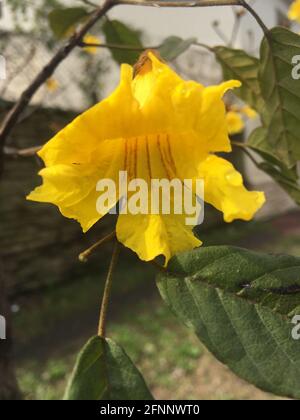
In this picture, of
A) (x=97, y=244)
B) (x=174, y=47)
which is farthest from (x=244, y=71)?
(x=97, y=244)

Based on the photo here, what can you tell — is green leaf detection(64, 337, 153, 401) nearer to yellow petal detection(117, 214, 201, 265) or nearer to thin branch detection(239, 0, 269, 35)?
yellow petal detection(117, 214, 201, 265)

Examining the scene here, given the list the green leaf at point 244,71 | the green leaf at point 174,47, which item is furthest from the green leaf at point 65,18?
the green leaf at point 244,71

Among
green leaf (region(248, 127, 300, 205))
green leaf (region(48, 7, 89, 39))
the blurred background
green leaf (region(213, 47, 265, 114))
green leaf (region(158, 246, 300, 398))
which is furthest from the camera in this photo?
the blurred background

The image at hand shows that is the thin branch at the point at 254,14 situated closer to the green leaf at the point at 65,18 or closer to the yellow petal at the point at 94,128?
the yellow petal at the point at 94,128

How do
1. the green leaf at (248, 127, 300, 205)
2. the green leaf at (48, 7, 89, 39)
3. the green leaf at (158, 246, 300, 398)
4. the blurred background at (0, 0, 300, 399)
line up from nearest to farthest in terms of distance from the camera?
the green leaf at (158, 246, 300, 398) < the green leaf at (248, 127, 300, 205) < the green leaf at (48, 7, 89, 39) < the blurred background at (0, 0, 300, 399)

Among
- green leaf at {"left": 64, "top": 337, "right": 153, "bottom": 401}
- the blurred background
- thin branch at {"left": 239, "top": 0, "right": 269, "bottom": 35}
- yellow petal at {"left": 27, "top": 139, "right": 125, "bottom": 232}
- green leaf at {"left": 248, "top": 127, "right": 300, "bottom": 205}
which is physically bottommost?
the blurred background

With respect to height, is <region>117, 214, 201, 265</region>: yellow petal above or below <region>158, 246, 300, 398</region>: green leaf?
above

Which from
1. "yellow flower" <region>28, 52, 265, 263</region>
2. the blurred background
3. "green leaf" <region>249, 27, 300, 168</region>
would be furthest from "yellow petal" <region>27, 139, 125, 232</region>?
the blurred background

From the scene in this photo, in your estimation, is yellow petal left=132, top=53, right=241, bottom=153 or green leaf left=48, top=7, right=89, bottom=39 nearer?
yellow petal left=132, top=53, right=241, bottom=153
